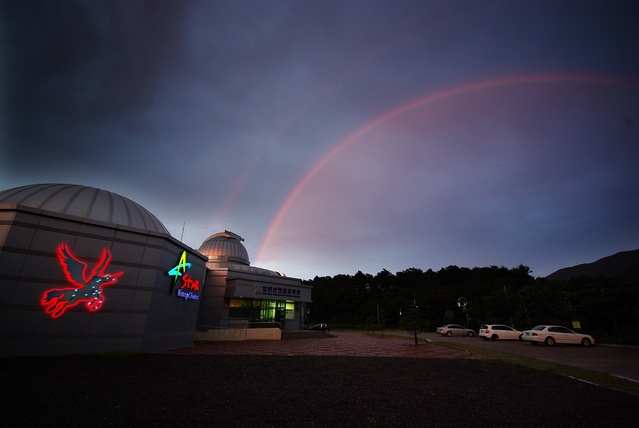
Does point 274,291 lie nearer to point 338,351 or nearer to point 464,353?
point 338,351

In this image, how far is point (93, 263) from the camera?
1424cm

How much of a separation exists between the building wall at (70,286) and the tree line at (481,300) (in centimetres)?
1816

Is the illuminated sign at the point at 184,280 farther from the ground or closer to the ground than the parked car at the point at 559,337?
farther from the ground

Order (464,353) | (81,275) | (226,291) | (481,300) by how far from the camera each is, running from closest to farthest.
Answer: (81,275) → (464,353) → (226,291) → (481,300)

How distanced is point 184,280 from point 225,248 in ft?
69.4

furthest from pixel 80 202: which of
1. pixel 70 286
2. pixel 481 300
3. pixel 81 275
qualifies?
pixel 481 300

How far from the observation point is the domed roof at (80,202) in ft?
49.2

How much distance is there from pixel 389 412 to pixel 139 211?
18092 millimetres

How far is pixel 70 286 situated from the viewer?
13523 millimetres

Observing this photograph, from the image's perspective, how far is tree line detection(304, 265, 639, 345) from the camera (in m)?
29.1

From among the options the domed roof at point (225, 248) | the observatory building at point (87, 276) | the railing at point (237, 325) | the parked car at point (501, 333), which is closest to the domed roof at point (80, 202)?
the observatory building at point (87, 276)

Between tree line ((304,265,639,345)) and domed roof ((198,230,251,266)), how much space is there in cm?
2192

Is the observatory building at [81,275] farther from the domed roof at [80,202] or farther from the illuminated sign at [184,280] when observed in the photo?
the illuminated sign at [184,280]

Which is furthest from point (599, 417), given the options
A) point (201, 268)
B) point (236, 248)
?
point (236, 248)
